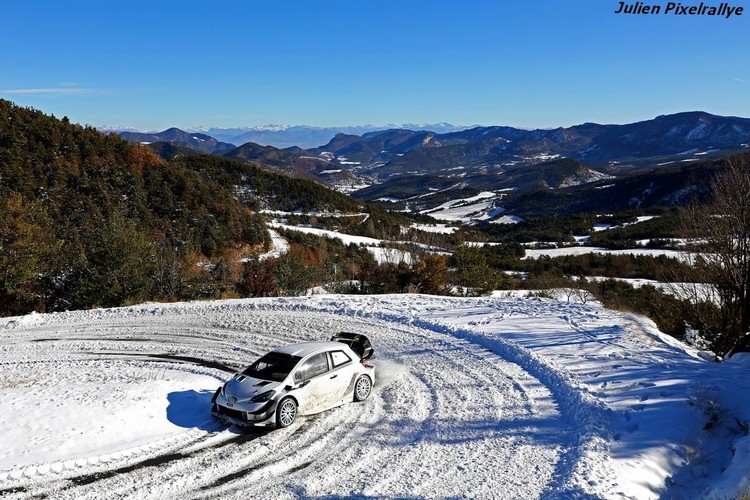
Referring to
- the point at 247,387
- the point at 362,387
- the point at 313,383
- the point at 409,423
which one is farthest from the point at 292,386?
the point at 409,423

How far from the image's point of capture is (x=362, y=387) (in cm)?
1189

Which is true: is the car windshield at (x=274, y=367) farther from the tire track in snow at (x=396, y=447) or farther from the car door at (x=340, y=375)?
the tire track in snow at (x=396, y=447)

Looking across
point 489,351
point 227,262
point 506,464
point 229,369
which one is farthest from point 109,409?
point 227,262

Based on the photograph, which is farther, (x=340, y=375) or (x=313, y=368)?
(x=340, y=375)

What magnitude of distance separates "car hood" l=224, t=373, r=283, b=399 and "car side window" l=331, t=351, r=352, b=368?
1.51 metres

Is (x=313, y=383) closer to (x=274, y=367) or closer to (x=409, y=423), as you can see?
(x=274, y=367)

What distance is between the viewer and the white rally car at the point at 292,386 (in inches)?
400

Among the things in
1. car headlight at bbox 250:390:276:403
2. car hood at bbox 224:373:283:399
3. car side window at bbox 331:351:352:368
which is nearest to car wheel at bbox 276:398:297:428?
car headlight at bbox 250:390:276:403

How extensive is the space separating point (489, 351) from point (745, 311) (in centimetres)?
820

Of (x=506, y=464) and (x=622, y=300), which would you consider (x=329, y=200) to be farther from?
(x=506, y=464)

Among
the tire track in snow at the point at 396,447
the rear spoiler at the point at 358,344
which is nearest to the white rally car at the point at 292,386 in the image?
the tire track in snow at the point at 396,447

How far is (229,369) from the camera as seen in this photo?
14.0m

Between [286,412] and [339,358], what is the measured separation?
1.88m

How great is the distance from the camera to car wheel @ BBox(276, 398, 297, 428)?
10242 mm
